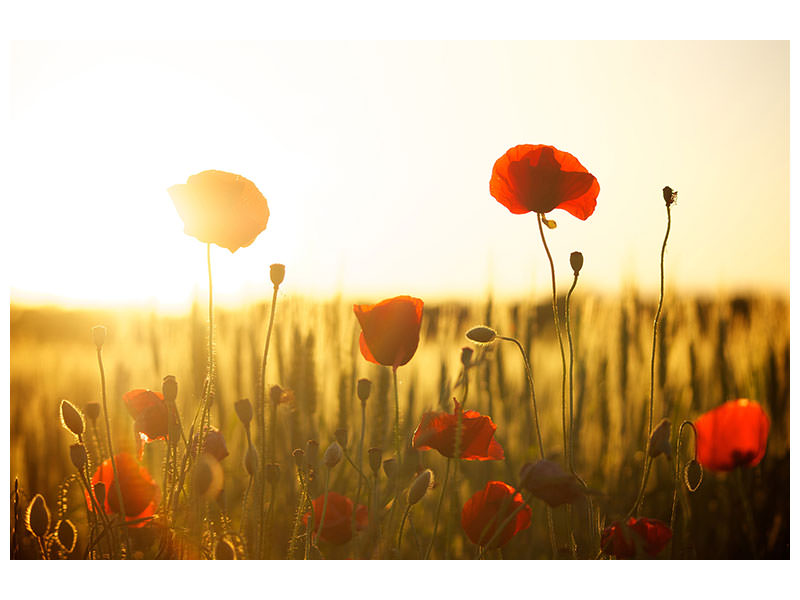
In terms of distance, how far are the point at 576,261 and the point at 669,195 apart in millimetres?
239

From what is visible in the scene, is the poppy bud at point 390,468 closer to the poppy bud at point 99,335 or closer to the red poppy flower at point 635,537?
the red poppy flower at point 635,537

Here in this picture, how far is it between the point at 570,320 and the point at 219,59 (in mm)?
903

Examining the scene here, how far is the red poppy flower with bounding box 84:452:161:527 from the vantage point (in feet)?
4.95

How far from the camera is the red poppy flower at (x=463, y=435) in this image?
4.74 feet

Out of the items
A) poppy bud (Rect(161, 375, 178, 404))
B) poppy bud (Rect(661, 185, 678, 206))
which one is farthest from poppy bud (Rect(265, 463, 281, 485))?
poppy bud (Rect(661, 185, 678, 206))

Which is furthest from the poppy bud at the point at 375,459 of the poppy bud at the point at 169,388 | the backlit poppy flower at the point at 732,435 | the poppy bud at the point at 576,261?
the backlit poppy flower at the point at 732,435

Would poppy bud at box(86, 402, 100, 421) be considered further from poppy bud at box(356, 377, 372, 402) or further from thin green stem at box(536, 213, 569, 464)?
thin green stem at box(536, 213, 569, 464)

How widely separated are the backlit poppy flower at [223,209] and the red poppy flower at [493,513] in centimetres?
67

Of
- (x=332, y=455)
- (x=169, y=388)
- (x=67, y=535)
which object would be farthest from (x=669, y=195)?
(x=67, y=535)

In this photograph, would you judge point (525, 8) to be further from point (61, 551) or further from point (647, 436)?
point (61, 551)

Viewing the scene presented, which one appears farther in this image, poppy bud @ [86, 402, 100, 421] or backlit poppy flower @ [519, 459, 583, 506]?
poppy bud @ [86, 402, 100, 421]

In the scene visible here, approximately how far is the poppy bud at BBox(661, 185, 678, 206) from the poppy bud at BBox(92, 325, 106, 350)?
114 centimetres

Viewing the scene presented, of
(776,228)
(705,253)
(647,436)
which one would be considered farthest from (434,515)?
(776,228)

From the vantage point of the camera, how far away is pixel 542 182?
1.47 metres
